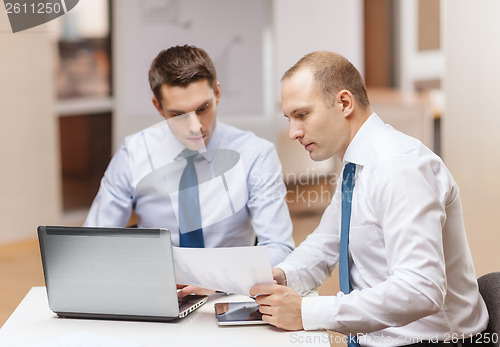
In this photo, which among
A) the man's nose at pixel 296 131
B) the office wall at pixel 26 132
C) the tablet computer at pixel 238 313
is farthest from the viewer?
the office wall at pixel 26 132

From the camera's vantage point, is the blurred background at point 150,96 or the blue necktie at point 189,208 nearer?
the blue necktie at point 189,208

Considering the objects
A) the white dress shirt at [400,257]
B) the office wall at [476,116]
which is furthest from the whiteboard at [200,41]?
the white dress shirt at [400,257]

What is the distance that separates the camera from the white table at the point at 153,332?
1.39 m

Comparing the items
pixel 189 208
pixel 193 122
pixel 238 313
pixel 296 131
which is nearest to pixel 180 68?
pixel 193 122

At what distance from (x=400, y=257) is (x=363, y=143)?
1.02 feet

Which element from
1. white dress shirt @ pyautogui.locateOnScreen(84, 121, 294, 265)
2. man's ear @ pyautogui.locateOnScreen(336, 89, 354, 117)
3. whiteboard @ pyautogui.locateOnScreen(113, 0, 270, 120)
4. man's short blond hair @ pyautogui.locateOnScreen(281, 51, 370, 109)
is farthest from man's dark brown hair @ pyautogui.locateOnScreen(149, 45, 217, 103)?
whiteboard @ pyautogui.locateOnScreen(113, 0, 270, 120)

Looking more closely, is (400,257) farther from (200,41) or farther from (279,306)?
(200,41)

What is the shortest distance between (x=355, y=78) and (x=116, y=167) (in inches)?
38.2

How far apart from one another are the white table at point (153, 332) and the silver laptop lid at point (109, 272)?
0.10 ft

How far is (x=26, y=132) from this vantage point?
462cm

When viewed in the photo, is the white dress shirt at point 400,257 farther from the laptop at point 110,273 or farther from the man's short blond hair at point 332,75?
the laptop at point 110,273

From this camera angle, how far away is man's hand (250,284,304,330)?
4.66 ft

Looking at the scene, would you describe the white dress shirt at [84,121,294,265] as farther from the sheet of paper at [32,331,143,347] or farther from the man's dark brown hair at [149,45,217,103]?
the sheet of paper at [32,331,143,347]

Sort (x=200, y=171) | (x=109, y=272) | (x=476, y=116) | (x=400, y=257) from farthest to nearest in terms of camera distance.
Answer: (x=476, y=116)
(x=200, y=171)
(x=109, y=272)
(x=400, y=257)
